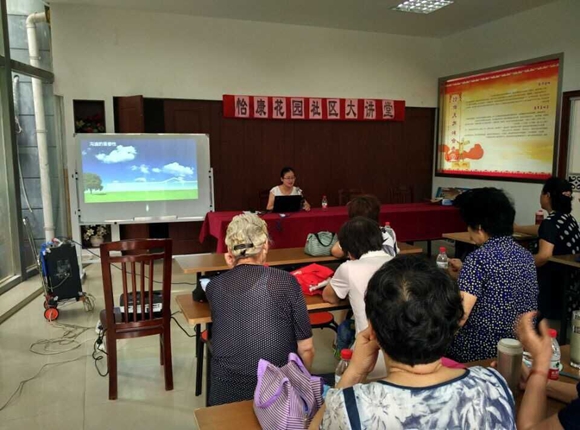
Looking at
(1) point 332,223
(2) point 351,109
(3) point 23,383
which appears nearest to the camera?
(3) point 23,383

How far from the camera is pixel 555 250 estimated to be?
3.62m

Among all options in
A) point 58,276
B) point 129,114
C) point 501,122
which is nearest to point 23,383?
point 58,276

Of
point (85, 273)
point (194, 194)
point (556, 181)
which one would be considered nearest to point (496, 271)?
point (556, 181)

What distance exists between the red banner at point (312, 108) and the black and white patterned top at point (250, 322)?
5.10 meters

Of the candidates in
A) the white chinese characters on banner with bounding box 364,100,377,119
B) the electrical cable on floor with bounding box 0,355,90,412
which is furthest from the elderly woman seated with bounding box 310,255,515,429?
the white chinese characters on banner with bounding box 364,100,377,119

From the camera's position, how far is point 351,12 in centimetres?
615

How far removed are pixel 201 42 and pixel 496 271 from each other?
18.3 feet

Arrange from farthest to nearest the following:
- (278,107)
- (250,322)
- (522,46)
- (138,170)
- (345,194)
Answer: (345,194)
(278,107)
(522,46)
(138,170)
(250,322)

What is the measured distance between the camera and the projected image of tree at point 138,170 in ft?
17.9

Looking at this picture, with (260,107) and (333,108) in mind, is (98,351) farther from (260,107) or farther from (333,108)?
(333,108)

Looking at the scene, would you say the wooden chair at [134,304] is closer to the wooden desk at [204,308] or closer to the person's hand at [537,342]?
the wooden desk at [204,308]

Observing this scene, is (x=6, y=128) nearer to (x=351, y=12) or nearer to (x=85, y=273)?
(x=85, y=273)

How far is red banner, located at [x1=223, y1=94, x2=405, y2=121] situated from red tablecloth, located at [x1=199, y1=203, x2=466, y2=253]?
1849 mm

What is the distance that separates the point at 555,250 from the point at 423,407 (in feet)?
10.6
